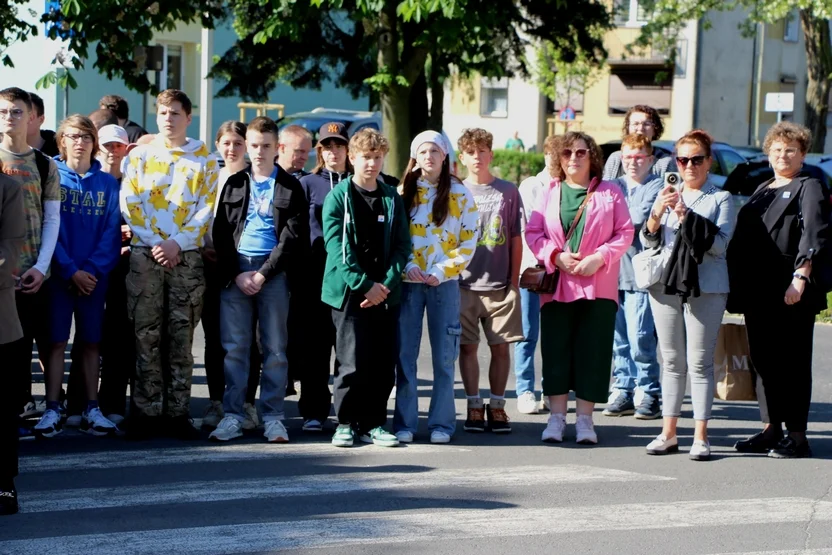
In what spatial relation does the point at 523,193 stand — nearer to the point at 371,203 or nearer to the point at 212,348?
the point at 371,203

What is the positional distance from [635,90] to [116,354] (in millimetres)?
44504

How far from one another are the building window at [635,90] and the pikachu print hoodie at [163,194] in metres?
43.5

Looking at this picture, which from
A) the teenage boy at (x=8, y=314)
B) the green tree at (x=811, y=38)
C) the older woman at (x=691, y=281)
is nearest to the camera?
the teenage boy at (x=8, y=314)

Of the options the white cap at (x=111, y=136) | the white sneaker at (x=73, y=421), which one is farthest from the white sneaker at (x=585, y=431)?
the white cap at (x=111, y=136)

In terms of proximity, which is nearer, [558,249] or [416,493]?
[416,493]

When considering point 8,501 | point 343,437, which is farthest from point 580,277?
point 8,501

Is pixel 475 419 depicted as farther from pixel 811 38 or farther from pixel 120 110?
pixel 811 38

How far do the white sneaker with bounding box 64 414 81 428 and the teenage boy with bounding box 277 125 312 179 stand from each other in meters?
2.24

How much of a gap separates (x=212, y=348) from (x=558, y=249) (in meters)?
2.45

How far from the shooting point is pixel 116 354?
8672 mm

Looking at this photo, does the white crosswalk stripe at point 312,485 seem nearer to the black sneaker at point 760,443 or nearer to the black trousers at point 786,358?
the black sneaker at point 760,443

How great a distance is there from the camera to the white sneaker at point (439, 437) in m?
8.23

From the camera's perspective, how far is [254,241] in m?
8.16

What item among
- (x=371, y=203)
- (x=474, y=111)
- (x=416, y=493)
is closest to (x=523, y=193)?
(x=371, y=203)
